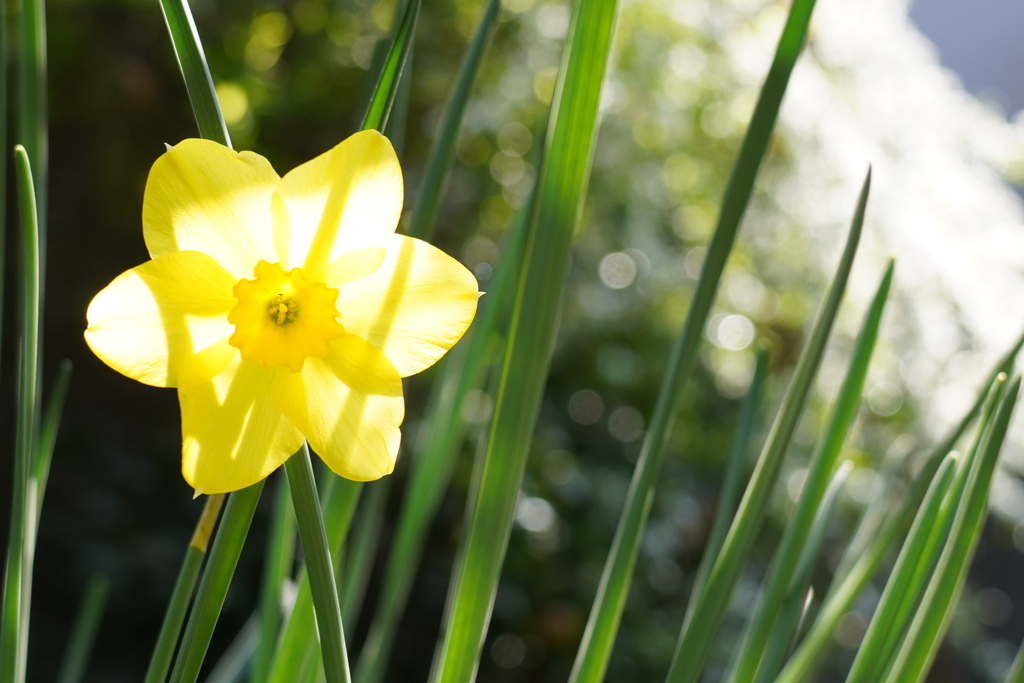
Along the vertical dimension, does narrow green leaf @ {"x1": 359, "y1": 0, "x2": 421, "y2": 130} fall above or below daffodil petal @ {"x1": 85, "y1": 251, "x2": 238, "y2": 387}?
above

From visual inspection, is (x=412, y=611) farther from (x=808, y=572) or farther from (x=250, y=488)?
(x=250, y=488)

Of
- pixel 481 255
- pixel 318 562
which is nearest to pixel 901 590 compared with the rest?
pixel 318 562

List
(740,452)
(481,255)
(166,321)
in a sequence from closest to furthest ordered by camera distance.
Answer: (166,321) < (740,452) < (481,255)

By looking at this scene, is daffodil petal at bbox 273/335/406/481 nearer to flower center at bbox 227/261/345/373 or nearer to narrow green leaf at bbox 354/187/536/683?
flower center at bbox 227/261/345/373

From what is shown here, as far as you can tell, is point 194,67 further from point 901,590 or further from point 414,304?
point 901,590

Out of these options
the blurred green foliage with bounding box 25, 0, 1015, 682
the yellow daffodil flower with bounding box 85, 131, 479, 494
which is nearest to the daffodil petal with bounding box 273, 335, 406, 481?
the yellow daffodil flower with bounding box 85, 131, 479, 494

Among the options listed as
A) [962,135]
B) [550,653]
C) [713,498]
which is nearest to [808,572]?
[550,653]
